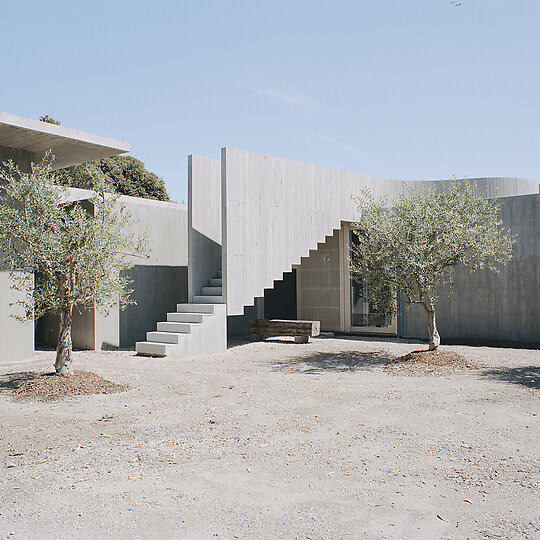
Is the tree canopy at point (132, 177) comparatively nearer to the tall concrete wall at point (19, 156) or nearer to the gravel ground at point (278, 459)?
the tall concrete wall at point (19, 156)

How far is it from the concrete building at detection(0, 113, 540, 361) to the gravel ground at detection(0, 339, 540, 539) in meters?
3.12

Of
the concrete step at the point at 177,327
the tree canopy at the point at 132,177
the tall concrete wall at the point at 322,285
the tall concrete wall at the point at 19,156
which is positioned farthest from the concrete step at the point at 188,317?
the tree canopy at the point at 132,177

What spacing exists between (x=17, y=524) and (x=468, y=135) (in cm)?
1298

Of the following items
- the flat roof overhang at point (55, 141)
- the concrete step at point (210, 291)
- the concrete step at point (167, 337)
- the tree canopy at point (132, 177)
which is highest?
the tree canopy at point (132, 177)

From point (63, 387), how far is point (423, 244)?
5.75m

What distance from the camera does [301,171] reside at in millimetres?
12023

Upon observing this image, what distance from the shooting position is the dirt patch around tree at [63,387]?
6.56 meters

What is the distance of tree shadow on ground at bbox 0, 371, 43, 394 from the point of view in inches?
281

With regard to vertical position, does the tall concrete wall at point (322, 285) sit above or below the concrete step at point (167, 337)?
above

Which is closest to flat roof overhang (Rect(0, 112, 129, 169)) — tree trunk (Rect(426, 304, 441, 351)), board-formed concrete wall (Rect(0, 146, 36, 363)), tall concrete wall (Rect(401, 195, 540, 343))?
board-formed concrete wall (Rect(0, 146, 36, 363))

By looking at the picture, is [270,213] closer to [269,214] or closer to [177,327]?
[269,214]

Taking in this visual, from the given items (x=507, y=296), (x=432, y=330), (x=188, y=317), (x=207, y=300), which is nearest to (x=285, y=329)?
(x=207, y=300)

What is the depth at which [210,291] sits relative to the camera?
37.2 ft

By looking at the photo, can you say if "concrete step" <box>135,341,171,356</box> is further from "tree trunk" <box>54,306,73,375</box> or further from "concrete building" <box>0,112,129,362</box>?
"tree trunk" <box>54,306,73,375</box>
